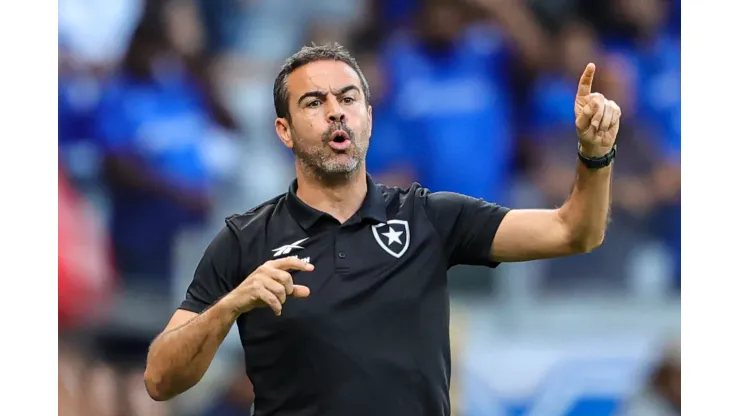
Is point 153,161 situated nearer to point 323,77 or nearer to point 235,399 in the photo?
point 235,399

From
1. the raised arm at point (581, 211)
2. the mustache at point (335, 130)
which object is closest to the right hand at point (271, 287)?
the mustache at point (335, 130)

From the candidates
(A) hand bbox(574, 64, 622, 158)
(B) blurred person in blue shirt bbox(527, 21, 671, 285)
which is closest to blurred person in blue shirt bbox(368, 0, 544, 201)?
(B) blurred person in blue shirt bbox(527, 21, 671, 285)

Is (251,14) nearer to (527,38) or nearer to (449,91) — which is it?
(449,91)

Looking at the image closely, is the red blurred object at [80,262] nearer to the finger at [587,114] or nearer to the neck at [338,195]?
the neck at [338,195]

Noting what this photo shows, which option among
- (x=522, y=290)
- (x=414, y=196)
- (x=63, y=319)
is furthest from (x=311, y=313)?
(x=63, y=319)

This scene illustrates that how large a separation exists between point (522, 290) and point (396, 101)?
0.99 m

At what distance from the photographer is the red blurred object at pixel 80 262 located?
13.4ft

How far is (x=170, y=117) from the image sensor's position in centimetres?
412

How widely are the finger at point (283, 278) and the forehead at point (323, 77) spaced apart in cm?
62

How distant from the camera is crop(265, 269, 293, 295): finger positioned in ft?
5.64

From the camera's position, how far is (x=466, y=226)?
2.14 m

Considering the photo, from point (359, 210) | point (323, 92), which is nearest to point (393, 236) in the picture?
point (359, 210)

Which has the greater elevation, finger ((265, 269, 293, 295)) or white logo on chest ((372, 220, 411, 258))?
white logo on chest ((372, 220, 411, 258))

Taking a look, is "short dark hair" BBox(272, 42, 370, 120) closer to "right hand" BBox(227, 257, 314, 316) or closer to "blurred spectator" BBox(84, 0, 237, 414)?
"right hand" BBox(227, 257, 314, 316)
